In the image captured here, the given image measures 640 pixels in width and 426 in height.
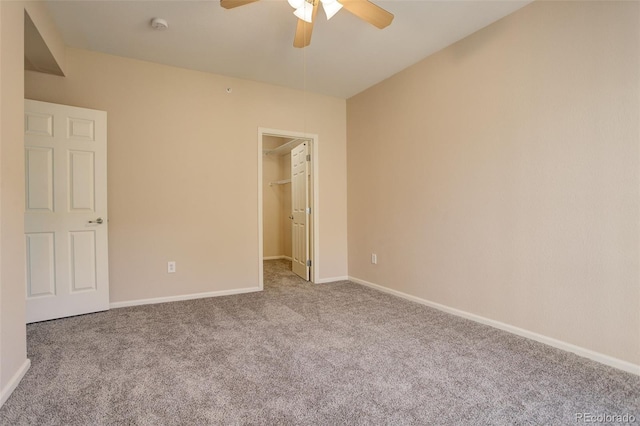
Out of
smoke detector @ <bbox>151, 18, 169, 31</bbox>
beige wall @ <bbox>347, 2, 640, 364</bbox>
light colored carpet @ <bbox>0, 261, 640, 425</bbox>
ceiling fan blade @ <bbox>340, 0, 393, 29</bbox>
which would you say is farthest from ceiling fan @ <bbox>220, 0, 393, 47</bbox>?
light colored carpet @ <bbox>0, 261, 640, 425</bbox>

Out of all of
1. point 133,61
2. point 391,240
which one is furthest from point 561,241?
point 133,61

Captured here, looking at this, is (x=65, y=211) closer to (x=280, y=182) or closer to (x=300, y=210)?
(x=300, y=210)

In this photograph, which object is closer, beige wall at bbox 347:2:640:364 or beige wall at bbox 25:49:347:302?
beige wall at bbox 347:2:640:364

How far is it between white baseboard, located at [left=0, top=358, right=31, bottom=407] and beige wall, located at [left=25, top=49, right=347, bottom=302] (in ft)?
4.23

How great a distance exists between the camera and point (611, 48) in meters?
1.93

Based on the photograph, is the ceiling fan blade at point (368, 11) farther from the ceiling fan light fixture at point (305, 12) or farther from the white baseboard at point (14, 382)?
the white baseboard at point (14, 382)

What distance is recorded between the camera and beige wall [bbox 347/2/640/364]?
1914mm

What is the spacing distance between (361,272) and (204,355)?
8.07 feet

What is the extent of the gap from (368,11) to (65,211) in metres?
3.05

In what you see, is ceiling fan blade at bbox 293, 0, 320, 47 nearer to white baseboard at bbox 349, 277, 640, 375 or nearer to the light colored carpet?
the light colored carpet

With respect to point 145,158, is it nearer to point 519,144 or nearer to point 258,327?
point 258,327

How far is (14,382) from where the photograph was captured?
5.48 feet

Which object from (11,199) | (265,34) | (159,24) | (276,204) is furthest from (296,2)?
(276,204)

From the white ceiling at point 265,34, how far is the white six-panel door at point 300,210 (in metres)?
1.25
